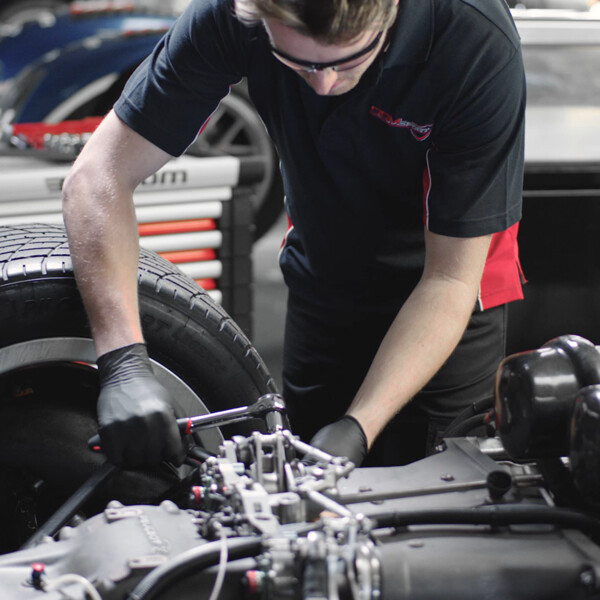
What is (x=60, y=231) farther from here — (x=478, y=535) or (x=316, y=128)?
(x=478, y=535)

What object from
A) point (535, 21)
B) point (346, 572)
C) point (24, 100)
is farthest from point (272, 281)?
point (346, 572)

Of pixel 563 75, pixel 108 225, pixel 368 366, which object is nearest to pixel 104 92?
pixel 563 75

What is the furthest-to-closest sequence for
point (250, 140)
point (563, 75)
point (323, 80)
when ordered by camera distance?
point (250, 140), point (563, 75), point (323, 80)

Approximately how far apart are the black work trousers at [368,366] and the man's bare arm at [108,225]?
0.47m

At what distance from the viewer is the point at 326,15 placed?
1.10 m

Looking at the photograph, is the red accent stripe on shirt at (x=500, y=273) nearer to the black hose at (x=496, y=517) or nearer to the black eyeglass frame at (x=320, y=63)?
the black eyeglass frame at (x=320, y=63)

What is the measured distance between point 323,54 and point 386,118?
0.88ft

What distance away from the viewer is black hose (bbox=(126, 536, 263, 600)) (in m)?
0.86

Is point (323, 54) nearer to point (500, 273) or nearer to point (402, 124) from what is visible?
point (402, 124)

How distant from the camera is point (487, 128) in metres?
1.35

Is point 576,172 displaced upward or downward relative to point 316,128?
downward

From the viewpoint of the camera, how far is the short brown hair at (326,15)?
3.60 feet

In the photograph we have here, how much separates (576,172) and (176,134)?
131 cm

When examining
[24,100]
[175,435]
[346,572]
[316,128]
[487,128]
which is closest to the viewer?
[346,572]
